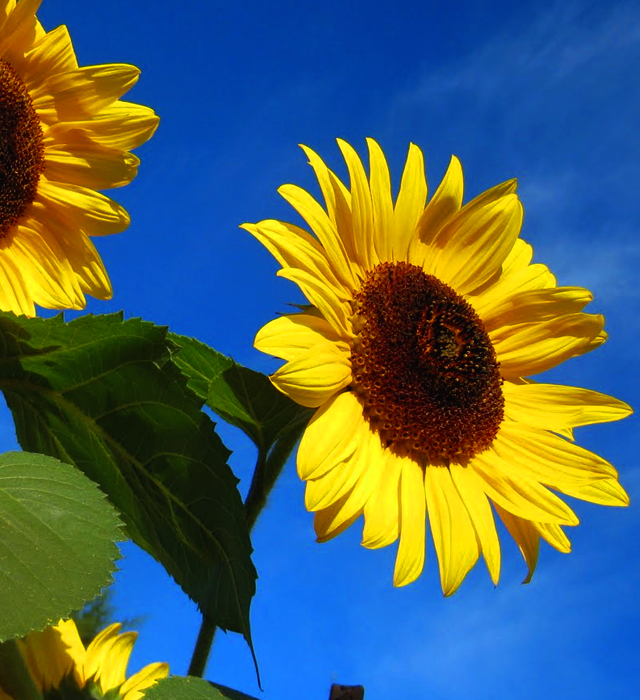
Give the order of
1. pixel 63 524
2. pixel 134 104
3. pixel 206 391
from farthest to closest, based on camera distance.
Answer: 1. pixel 134 104
2. pixel 206 391
3. pixel 63 524

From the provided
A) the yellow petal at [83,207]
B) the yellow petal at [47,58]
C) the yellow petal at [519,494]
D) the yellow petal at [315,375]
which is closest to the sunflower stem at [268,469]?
the yellow petal at [315,375]

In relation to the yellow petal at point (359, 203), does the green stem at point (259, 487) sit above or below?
below

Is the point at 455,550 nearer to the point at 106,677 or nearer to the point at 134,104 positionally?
the point at 106,677

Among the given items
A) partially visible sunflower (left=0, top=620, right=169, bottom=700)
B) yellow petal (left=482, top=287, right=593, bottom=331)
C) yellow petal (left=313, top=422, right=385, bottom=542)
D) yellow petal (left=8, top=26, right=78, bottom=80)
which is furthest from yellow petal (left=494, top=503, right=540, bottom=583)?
yellow petal (left=8, top=26, right=78, bottom=80)

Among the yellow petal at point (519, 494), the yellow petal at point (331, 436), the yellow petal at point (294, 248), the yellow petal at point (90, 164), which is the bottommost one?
the yellow petal at point (331, 436)

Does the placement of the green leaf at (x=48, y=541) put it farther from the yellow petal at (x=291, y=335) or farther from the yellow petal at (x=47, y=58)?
the yellow petal at (x=47, y=58)

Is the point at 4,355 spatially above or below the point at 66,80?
below

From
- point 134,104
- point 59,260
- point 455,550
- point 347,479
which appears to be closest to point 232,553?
point 347,479

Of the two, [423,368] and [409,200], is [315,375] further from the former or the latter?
[409,200]

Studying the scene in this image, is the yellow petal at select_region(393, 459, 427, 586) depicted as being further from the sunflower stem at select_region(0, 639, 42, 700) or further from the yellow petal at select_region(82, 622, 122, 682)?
the yellow petal at select_region(82, 622, 122, 682)
